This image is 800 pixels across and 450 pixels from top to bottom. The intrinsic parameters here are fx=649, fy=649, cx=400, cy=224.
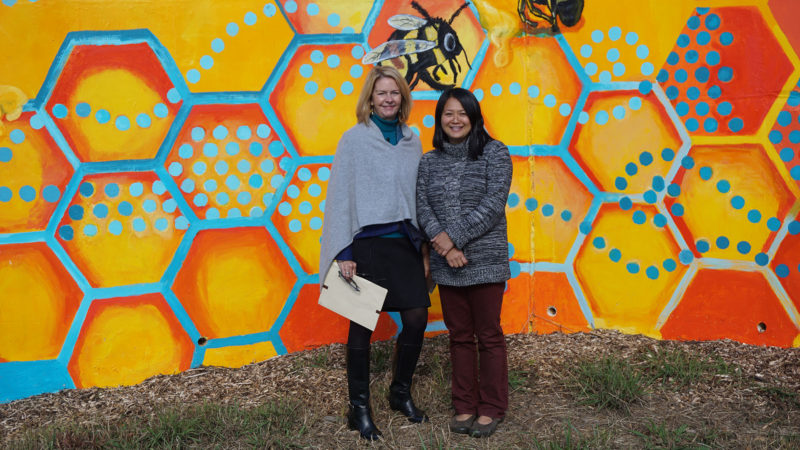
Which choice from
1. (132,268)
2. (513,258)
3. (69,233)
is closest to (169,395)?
(132,268)

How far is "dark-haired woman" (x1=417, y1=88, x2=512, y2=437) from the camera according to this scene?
263 centimetres

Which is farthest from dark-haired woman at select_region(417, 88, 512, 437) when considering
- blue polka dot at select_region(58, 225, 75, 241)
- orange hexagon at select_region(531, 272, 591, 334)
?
blue polka dot at select_region(58, 225, 75, 241)

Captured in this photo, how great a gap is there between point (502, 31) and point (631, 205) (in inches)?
46.1

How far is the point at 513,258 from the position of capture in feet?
11.9

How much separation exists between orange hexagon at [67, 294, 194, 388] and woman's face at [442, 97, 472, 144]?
5.58 ft

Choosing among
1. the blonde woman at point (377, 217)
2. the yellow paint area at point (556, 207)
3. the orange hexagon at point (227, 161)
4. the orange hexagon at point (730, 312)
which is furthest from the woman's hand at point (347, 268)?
the orange hexagon at point (730, 312)

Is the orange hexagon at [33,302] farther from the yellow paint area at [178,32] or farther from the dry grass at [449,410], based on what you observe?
the yellow paint area at [178,32]

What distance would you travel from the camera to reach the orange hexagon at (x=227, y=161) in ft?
10.7

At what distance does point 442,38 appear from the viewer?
349 cm

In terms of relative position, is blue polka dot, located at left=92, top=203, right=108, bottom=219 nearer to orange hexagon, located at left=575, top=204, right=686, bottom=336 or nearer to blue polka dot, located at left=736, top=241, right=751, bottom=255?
orange hexagon, located at left=575, top=204, right=686, bottom=336

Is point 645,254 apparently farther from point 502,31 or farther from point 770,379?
point 502,31

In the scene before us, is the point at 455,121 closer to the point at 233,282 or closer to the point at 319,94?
the point at 319,94

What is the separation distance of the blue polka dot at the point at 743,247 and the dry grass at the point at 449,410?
19.0 inches

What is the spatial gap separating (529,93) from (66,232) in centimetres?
248
